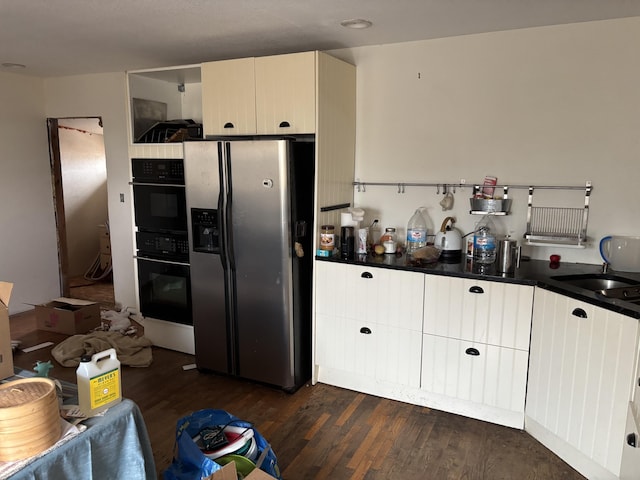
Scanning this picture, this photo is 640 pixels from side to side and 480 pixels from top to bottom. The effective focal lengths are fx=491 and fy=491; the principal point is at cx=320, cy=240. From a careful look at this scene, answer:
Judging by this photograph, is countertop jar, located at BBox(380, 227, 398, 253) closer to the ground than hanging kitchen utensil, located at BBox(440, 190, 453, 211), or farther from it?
closer to the ground

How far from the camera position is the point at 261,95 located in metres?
3.17

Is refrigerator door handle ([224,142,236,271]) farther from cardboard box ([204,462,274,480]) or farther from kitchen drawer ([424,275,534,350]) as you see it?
cardboard box ([204,462,274,480])

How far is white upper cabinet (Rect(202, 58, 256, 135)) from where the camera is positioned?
3.21 metres

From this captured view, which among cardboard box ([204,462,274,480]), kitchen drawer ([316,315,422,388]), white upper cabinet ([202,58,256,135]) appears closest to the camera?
cardboard box ([204,462,274,480])

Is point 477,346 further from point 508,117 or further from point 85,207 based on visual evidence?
point 85,207

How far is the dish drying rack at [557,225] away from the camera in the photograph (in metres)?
2.87

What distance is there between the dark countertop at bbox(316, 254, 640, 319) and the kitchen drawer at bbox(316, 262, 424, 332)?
46 mm

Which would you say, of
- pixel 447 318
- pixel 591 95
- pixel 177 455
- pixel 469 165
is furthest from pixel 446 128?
pixel 177 455

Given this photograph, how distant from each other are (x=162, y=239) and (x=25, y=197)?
1.99m

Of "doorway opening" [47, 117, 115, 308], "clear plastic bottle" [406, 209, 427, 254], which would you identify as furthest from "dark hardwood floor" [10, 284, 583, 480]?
"doorway opening" [47, 117, 115, 308]

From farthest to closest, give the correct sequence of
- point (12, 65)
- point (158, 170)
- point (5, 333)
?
point (12, 65) → point (158, 170) → point (5, 333)

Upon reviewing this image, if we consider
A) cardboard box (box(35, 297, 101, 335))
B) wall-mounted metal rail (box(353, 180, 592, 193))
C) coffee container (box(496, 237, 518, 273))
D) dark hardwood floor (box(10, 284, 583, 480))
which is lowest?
dark hardwood floor (box(10, 284, 583, 480))

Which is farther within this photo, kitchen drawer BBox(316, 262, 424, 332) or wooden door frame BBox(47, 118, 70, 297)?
wooden door frame BBox(47, 118, 70, 297)

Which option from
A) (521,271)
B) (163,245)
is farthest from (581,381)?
(163,245)
